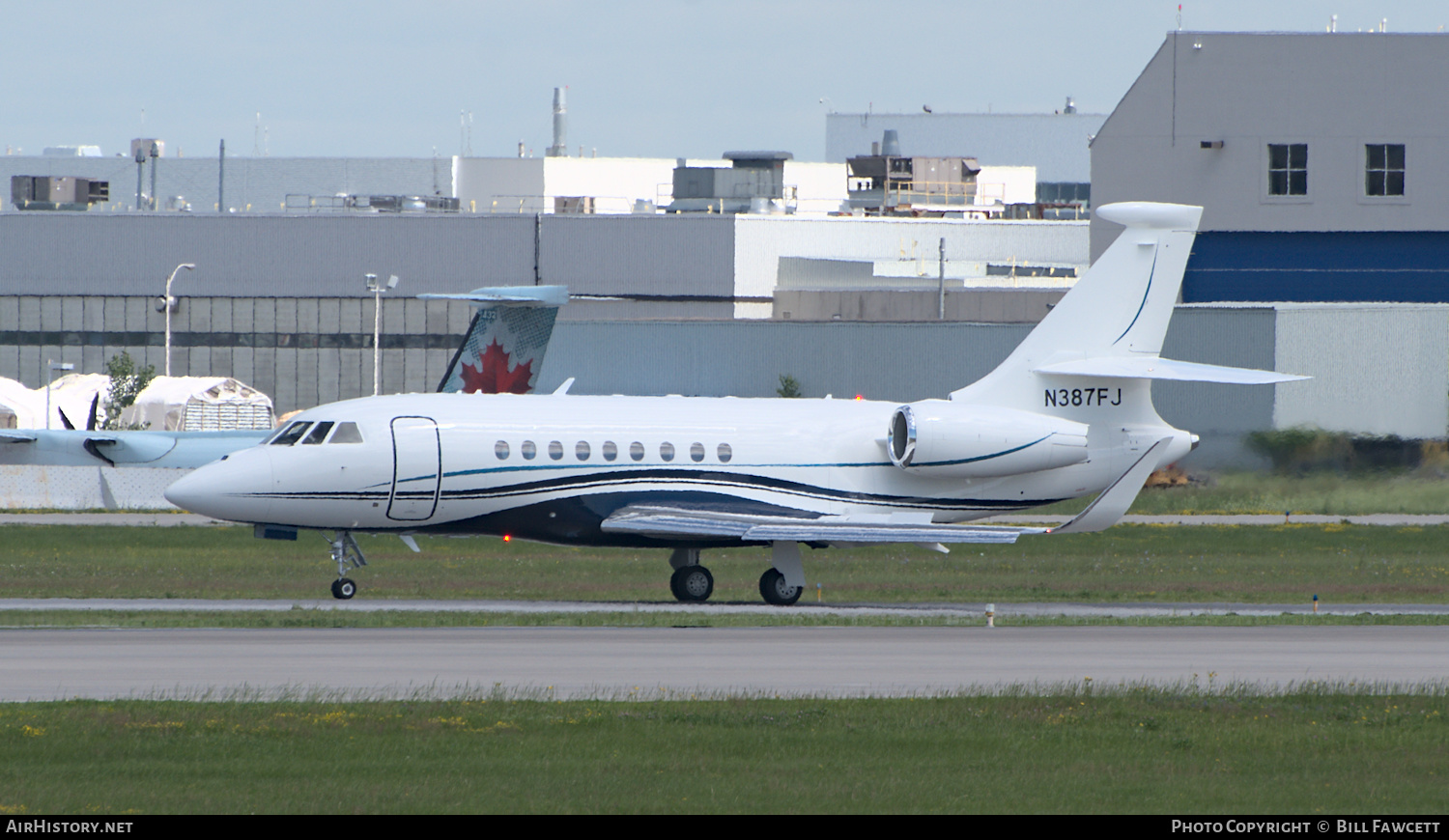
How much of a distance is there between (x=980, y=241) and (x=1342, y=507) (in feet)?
166

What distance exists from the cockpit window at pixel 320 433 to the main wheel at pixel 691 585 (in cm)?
673

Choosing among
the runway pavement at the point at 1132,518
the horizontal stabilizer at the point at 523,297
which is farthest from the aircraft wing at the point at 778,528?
the runway pavement at the point at 1132,518

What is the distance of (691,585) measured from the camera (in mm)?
32406

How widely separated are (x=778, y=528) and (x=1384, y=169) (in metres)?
51.3

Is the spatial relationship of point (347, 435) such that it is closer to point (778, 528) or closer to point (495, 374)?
point (778, 528)

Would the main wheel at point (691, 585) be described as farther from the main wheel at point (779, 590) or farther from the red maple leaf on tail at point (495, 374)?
the red maple leaf on tail at point (495, 374)

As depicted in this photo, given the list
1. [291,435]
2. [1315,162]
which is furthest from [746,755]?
[1315,162]

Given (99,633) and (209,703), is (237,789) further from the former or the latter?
(99,633)

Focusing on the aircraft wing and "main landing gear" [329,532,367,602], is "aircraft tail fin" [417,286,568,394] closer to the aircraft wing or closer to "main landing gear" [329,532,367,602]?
"main landing gear" [329,532,367,602]

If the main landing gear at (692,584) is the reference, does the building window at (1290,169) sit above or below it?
above

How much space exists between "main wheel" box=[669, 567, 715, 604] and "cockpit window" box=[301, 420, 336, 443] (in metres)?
6.73

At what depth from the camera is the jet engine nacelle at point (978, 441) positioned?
108 ft

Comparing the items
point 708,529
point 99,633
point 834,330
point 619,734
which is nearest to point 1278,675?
point 619,734

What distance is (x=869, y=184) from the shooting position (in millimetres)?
118438
